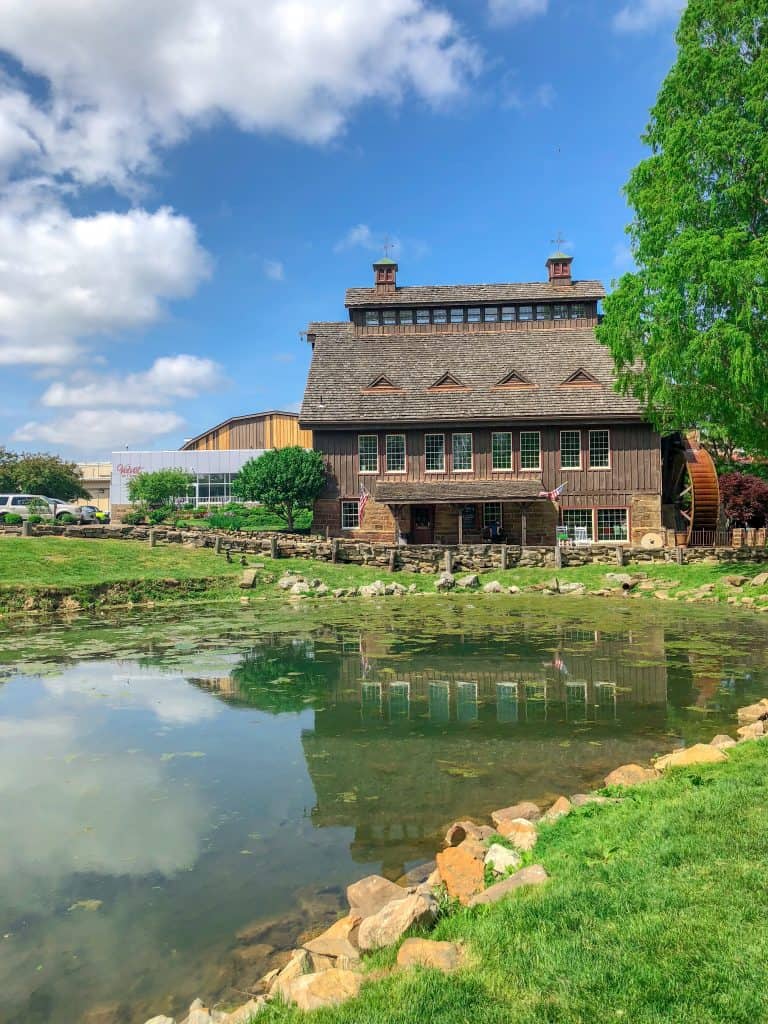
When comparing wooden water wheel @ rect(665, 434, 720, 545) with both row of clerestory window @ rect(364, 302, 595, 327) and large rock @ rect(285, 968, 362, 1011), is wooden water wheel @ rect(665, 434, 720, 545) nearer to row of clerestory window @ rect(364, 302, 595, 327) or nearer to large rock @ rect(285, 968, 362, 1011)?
row of clerestory window @ rect(364, 302, 595, 327)

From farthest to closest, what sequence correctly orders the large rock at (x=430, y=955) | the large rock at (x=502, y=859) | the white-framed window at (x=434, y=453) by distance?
the white-framed window at (x=434, y=453) → the large rock at (x=502, y=859) → the large rock at (x=430, y=955)

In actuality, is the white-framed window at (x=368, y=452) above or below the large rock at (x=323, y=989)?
above

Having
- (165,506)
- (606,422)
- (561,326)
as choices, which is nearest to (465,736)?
(606,422)

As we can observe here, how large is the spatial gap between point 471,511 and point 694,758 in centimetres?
2697

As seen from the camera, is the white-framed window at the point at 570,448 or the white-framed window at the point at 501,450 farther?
the white-framed window at the point at 501,450

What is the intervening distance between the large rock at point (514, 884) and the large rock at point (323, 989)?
3.75ft

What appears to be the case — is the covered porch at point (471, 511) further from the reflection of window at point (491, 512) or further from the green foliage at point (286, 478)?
the green foliage at point (286, 478)

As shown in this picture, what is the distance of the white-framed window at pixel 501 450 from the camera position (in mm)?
33844

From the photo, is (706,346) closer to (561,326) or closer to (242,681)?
(242,681)

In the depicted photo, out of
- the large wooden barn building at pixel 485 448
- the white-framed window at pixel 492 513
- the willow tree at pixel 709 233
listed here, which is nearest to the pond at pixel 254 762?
the willow tree at pixel 709 233

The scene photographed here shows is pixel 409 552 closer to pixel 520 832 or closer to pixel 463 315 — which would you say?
pixel 463 315

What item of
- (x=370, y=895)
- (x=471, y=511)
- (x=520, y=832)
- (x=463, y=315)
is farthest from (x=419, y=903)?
(x=463, y=315)

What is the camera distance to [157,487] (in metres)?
43.7

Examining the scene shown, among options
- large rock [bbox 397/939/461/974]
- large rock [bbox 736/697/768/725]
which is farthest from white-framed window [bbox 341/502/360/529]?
large rock [bbox 397/939/461/974]
